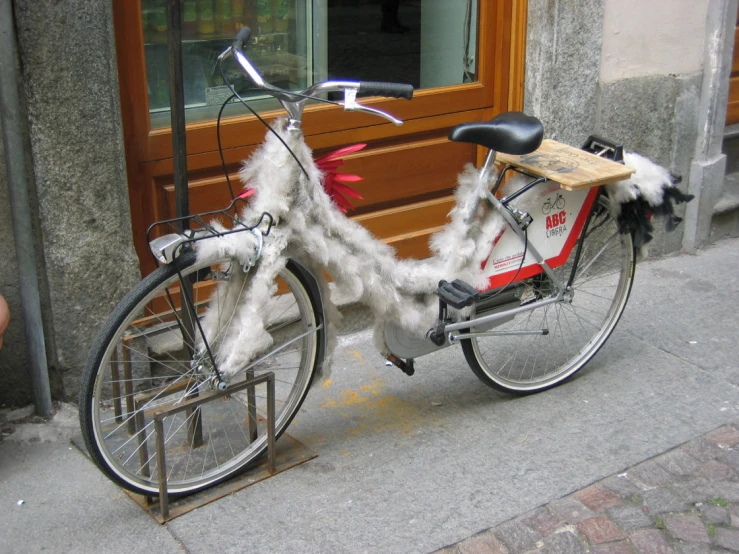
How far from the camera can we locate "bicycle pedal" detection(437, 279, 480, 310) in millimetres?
3520

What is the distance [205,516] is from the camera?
3248 millimetres

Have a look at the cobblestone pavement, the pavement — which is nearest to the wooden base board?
the pavement

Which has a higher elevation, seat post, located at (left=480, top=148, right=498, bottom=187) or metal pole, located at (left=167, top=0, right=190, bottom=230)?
metal pole, located at (left=167, top=0, right=190, bottom=230)

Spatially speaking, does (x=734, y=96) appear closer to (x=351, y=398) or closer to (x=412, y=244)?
(x=412, y=244)

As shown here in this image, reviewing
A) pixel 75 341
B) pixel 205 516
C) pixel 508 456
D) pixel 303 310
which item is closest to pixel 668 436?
pixel 508 456

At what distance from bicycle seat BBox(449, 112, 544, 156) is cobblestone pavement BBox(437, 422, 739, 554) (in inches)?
52.4

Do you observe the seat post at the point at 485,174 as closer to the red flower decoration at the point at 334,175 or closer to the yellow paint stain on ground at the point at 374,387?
the red flower decoration at the point at 334,175

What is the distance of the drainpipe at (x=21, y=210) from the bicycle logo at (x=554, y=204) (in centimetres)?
208

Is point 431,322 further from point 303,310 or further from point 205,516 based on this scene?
point 205,516

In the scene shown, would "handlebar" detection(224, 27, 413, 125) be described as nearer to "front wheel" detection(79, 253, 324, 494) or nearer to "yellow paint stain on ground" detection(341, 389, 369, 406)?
"front wheel" detection(79, 253, 324, 494)

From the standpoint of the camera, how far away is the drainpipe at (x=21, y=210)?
332 centimetres

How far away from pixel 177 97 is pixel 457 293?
128cm

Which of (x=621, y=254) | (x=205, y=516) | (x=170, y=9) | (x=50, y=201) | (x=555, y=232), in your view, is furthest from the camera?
(x=621, y=254)

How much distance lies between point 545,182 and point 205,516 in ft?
6.20
